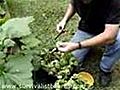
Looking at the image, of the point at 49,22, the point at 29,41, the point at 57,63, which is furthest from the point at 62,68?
the point at 49,22

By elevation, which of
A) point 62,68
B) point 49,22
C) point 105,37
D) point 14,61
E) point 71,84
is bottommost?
point 71,84

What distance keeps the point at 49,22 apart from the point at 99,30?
1.00m

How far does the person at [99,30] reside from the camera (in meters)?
2.41

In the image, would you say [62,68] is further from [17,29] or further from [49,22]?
[49,22]

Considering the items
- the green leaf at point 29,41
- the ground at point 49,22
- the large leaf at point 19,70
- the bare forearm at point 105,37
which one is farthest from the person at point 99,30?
the large leaf at point 19,70

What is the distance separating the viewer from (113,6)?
2.37 metres

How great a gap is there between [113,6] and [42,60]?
0.84 metres

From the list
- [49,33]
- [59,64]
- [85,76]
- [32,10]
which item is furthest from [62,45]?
[32,10]

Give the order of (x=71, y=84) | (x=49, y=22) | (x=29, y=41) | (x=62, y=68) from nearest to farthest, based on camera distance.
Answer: (x=29, y=41) → (x=71, y=84) → (x=62, y=68) → (x=49, y=22)

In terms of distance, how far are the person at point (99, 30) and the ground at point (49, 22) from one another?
121 millimetres

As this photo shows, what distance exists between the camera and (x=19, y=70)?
2.17 meters

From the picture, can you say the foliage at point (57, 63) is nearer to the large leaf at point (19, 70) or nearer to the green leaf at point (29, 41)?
the green leaf at point (29, 41)

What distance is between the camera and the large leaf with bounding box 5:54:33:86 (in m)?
2.14

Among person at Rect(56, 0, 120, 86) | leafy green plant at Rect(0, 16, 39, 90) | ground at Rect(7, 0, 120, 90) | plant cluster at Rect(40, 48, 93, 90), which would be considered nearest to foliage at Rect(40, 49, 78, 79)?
plant cluster at Rect(40, 48, 93, 90)
